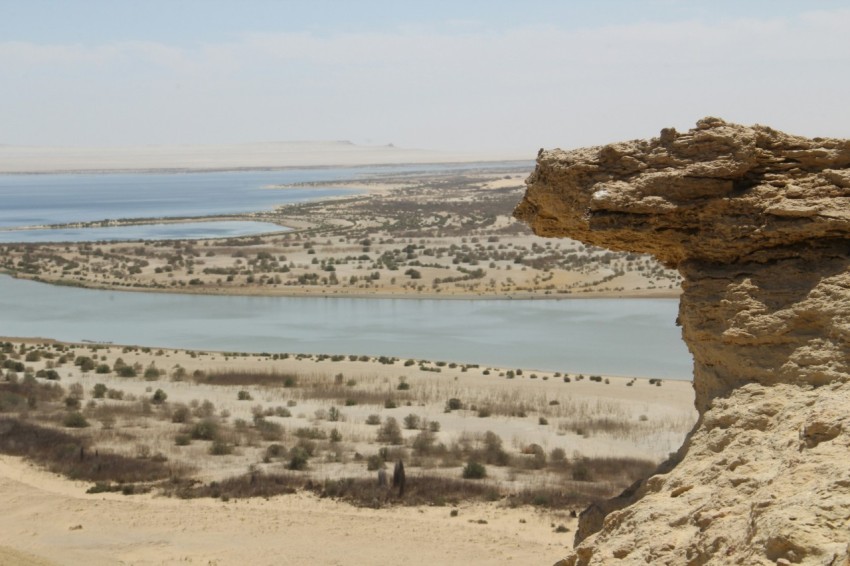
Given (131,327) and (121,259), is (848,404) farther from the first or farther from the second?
(121,259)

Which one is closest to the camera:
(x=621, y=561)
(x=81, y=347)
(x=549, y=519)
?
(x=621, y=561)

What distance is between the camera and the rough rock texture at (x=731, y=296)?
224 inches

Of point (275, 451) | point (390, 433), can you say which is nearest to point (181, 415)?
point (275, 451)

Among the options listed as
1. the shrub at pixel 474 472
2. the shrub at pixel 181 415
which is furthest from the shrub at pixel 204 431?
the shrub at pixel 474 472

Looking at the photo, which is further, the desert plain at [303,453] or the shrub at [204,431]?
the shrub at [204,431]

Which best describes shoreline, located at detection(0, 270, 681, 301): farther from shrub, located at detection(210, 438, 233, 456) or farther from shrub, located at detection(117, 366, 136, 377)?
shrub, located at detection(210, 438, 233, 456)

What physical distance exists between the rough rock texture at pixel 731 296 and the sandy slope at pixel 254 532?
6075 millimetres

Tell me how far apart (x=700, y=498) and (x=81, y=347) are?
28214 mm

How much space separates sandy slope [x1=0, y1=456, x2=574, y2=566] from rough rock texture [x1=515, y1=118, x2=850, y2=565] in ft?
19.9

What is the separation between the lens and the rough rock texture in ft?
18.7

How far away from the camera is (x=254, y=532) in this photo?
47.5ft

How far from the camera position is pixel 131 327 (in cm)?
3719

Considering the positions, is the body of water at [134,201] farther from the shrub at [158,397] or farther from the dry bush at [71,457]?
the dry bush at [71,457]

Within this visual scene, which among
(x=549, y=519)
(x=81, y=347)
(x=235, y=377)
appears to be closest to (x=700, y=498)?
(x=549, y=519)
